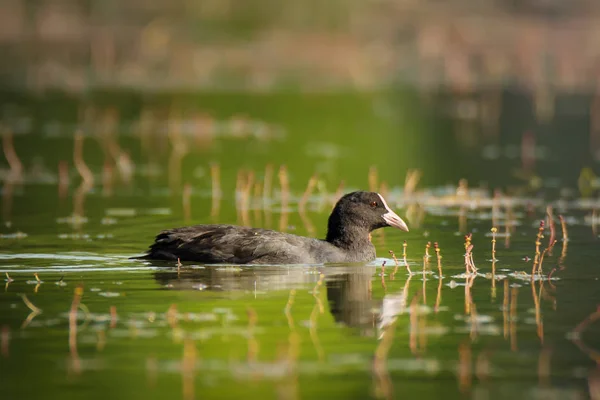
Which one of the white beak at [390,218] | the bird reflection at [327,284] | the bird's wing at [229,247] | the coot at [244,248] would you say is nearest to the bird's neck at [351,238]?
the coot at [244,248]

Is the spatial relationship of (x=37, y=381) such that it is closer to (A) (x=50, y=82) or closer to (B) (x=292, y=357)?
(B) (x=292, y=357)

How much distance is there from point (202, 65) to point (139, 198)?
2189cm

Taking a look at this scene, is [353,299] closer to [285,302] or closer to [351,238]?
[285,302]

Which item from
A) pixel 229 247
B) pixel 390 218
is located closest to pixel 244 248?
pixel 229 247

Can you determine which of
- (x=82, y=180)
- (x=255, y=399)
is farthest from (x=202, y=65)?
(x=255, y=399)

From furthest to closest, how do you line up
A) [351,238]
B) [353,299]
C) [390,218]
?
[390,218]
[351,238]
[353,299]

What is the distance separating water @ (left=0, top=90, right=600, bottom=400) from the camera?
31.9 feet

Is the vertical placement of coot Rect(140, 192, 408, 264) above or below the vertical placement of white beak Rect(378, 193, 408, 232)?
below

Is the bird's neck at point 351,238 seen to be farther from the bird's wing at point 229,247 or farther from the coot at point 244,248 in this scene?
the bird's wing at point 229,247

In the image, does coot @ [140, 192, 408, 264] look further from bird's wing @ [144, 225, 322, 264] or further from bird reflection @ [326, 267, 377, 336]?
bird reflection @ [326, 267, 377, 336]

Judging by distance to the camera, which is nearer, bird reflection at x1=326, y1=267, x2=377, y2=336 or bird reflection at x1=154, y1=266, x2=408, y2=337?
bird reflection at x1=326, y1=267, x2=377, y2=336

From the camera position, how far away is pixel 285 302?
12.7m

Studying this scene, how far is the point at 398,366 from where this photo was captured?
10.1 m

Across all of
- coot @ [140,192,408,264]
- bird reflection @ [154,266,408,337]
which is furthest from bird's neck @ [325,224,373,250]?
bird reflection @ [154,266,408,337]
